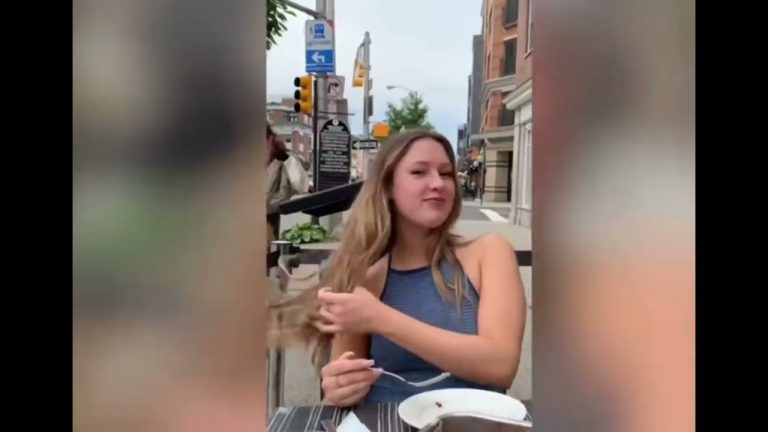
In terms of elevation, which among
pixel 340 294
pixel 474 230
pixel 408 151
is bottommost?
pixel 340 294

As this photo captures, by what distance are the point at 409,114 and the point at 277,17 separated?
0.41m

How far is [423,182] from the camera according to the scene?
3.57 ft

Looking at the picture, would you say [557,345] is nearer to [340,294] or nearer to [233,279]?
[233,279]

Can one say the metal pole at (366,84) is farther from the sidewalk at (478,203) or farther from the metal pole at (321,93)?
the sidewalk at (478,203)

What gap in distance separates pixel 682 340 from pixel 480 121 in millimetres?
755

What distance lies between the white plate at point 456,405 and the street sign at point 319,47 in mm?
620

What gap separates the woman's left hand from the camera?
101cm

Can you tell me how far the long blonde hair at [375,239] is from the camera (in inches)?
41.7

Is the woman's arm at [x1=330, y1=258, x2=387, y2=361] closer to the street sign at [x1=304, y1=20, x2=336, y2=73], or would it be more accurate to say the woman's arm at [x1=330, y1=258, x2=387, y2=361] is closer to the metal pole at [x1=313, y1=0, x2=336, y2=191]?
the metal pole at [x1=313, y1=0, x2=336, y2=191]

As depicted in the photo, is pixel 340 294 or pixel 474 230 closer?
pixel 340 294
